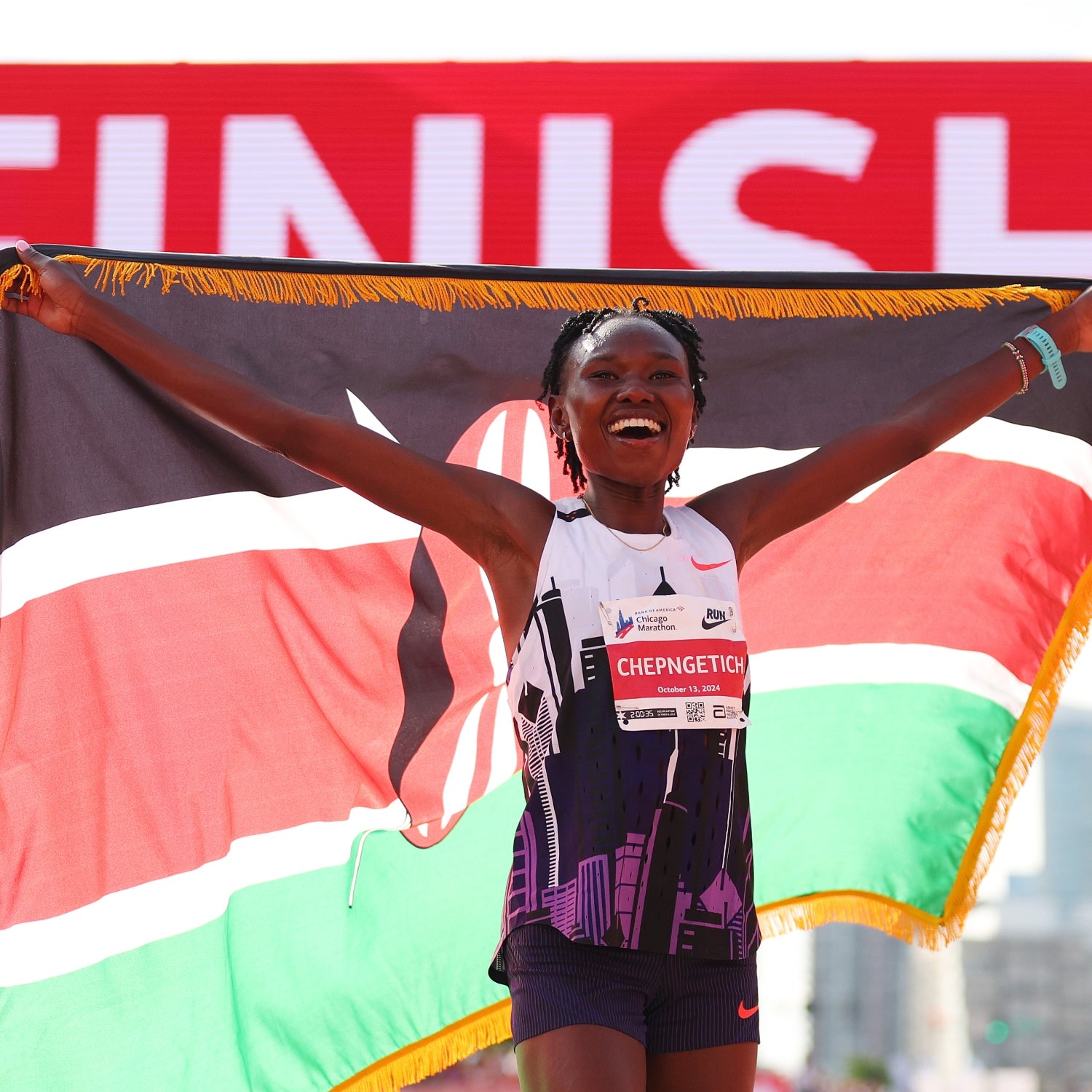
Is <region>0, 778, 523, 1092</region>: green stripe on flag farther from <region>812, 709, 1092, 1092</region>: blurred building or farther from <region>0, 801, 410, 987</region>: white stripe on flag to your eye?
<region>812, 709, 1092, 1092</region>: blurred building

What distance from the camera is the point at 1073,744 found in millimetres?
131375

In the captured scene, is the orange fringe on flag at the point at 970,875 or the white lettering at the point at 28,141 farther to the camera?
the white lettering at the point at 28,141

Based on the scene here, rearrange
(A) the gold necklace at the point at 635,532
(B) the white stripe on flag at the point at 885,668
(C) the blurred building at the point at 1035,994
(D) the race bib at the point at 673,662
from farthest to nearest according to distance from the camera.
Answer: (C) the blurred building at the point at 1035,994 < (B) the white stripe on flag at the point at 885,668 < (A) the gold necklace at the point at 635,532 < (D) the race bib at the point at 673,662

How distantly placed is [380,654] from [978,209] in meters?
2.38

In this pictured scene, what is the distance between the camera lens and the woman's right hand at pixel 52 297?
9.18ft

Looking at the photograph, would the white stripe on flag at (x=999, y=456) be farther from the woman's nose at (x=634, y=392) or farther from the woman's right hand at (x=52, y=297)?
the woman's right hand at (x=52, y=297)

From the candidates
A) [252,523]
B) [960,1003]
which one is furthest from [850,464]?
[960,1003]

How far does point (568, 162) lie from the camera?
4.66 m

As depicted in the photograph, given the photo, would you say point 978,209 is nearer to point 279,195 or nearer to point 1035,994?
point 279,195

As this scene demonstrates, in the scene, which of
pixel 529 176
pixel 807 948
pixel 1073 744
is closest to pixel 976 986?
pixel 807 948

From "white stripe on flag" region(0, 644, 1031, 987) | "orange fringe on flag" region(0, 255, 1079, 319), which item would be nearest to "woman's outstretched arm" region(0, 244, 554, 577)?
"orange fringe on flag" region(0, 255, 1079, 319)

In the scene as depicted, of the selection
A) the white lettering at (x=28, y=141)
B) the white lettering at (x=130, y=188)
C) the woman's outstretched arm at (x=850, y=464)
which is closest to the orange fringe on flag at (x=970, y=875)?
the woman's outstretched arm at (x=850, y=464)

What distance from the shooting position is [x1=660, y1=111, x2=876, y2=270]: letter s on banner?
15.1 ft

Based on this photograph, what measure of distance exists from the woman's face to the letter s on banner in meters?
1.97
